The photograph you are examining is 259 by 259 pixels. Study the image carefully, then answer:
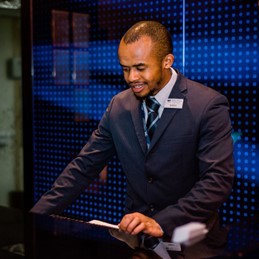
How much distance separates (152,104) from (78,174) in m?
0.49

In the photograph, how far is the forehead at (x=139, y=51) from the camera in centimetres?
213

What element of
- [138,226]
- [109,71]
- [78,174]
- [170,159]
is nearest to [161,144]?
[170,159]

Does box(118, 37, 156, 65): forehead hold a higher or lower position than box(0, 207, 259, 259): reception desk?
higher

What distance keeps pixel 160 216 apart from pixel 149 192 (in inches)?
13.3

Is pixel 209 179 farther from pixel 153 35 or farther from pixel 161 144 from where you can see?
pixel 153 35

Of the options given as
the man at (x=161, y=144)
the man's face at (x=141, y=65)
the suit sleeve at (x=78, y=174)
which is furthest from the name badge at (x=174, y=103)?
the suit sleeve at (x=78, y=174)

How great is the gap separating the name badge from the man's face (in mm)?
108

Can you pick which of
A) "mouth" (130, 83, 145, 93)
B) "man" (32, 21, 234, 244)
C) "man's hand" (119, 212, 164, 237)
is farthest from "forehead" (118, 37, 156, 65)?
"man's hand" (119, 212, 164, 237)

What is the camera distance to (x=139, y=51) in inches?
83.8

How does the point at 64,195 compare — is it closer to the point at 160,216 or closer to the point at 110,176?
the point at 160,216

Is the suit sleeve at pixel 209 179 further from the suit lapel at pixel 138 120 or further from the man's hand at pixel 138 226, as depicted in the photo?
the suit lapel at pixel 138 120

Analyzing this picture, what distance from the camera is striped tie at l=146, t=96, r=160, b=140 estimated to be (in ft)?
7.57

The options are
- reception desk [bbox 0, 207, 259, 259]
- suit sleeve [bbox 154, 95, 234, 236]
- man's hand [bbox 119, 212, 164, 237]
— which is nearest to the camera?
reception desk [bbox 0, 207, 259, 259]

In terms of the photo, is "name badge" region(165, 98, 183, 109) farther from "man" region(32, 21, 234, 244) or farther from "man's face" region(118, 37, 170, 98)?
"man's face" region(118, 37, 170, 98)
